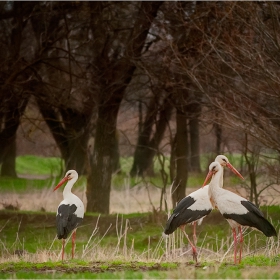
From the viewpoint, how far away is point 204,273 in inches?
372

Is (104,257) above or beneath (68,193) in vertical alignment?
beneath

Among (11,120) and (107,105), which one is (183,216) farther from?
(11,120)

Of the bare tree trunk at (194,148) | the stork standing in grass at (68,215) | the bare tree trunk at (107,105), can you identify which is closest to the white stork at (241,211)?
the stork standing in grass at (68,215)

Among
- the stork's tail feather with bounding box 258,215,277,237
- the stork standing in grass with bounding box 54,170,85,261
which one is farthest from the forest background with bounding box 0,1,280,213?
the stork's tail feather with bounding box 258,215,277,237

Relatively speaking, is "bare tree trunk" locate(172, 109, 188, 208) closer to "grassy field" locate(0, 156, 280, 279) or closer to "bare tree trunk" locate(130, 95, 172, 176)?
"bare tree trunk" locate(130, 95, 172, 176)

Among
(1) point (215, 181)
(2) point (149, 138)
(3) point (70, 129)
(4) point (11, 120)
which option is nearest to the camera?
(1) point (215, 181)

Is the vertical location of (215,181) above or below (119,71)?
below

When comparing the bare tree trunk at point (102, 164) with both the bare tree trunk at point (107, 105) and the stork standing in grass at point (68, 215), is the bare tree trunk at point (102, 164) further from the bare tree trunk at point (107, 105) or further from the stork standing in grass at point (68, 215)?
the stork standing in grass at point (68, 215)

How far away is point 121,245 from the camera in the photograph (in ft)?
56.6

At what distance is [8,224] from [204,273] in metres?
9.66

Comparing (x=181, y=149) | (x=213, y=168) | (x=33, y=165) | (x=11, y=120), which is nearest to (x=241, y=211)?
(x=213, y=168)

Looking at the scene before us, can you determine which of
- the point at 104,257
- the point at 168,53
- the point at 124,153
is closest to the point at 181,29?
the point at 168,53

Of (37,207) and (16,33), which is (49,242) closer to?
(37,207)

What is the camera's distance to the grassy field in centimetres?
993
